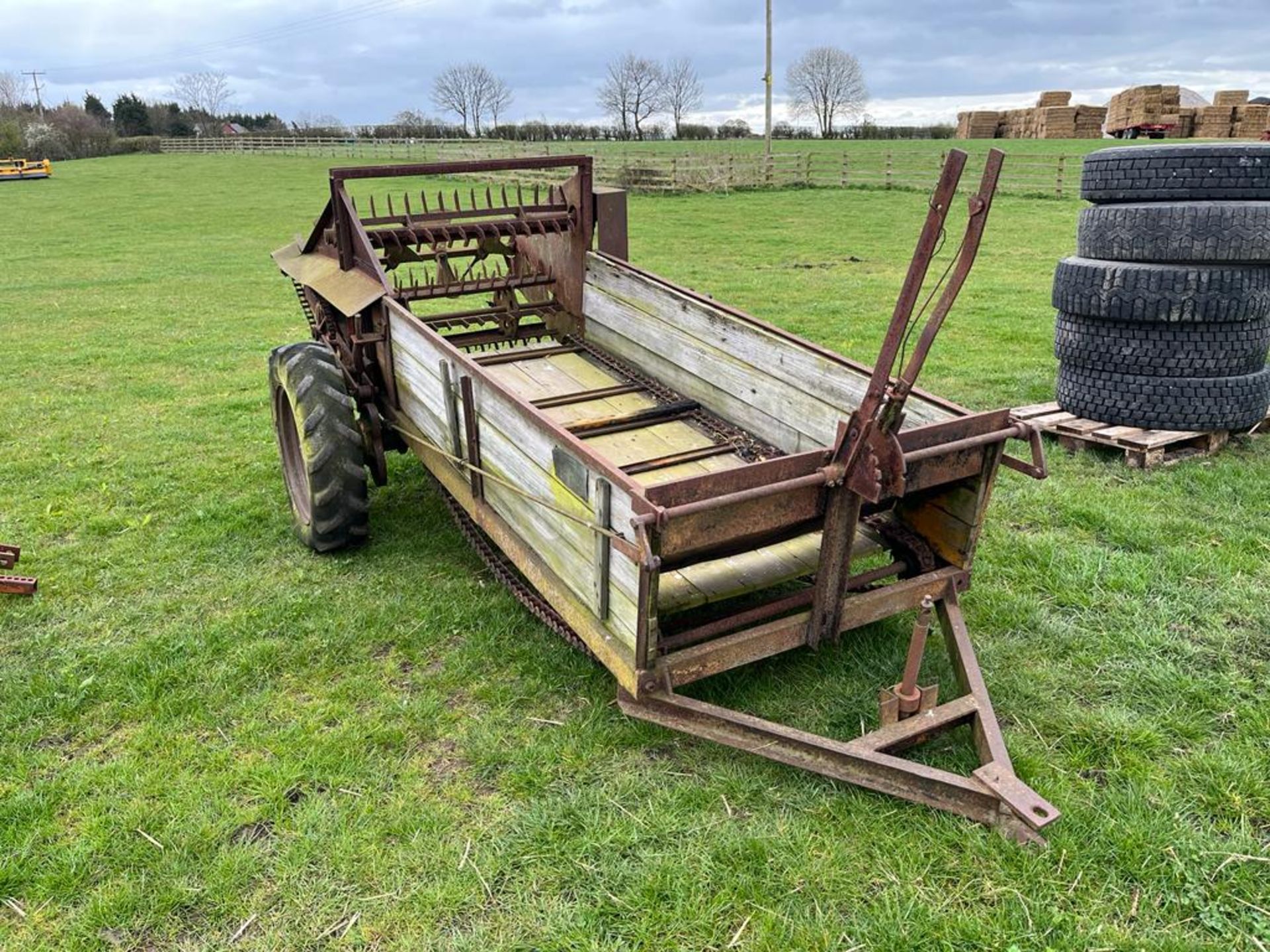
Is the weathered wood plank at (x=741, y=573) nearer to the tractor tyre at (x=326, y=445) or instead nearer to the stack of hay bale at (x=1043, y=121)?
the tractor tyre at (x=326, y=445)

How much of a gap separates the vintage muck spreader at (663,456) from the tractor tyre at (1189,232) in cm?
232

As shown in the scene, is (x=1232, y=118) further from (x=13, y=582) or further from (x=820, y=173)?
(x=13, y=582)

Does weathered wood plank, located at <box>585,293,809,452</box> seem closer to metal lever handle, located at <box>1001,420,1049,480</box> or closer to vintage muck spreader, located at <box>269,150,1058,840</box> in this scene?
vintage muck spreader, located at <box>269,150,1058,840</box>

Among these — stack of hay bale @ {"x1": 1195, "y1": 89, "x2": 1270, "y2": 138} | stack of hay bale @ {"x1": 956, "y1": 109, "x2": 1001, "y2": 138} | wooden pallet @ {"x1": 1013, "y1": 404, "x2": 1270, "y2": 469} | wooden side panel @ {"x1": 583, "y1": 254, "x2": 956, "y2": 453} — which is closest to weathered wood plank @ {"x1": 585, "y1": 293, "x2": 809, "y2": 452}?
wooden side panel @ {"x1": 583, "y1": 254, "x2": 956, "y2": 453}

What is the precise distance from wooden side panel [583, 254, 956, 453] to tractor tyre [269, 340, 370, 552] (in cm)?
145

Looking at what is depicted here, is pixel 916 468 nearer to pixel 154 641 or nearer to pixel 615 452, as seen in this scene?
pixel 615 452

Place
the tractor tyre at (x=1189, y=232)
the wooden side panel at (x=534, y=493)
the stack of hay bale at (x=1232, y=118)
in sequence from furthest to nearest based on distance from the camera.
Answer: the stack of hay bale at (x=1232, y=118) → the tractor tyre at (x=1189, y=232) → the wooden side panel at (x=534, y=493)

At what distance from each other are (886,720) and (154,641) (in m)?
2.82

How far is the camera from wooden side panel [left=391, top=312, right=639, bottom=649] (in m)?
2.67

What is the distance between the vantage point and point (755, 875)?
244 cm

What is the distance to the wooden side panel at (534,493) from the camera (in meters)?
2.67

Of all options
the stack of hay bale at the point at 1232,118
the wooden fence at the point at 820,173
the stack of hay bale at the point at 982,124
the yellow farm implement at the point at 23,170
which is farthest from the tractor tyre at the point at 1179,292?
the stack of hay bale at the point at 982,124

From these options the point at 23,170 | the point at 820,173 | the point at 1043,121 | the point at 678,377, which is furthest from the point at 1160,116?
the point at 23,170

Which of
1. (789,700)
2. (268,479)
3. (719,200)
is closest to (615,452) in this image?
(789,700)
